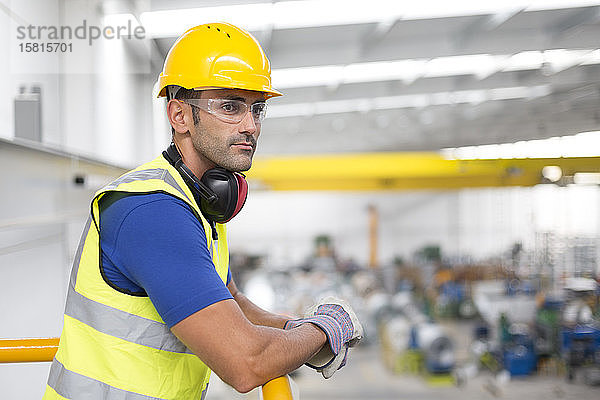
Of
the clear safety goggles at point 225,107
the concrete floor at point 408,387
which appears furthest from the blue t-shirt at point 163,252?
the concrete floor at point 408,387

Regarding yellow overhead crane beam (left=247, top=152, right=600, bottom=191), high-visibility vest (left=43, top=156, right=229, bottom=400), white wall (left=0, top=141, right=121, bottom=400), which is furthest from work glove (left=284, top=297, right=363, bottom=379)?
yellow overhead crane beam (left=247, top=152, right=600, bottom=191)

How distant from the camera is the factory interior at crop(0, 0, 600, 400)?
3471 mm

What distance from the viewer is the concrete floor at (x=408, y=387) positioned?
23.6 feet

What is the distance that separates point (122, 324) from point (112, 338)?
4 centimetres

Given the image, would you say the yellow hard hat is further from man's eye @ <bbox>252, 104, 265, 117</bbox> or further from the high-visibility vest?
the high-visibility vest

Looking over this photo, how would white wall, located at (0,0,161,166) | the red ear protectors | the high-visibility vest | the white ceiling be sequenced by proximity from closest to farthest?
the high-visibility vest < the red ear protectors < white wall, located at (0,0,161,166) < the white ceiling

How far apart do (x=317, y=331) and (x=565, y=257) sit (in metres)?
6.10

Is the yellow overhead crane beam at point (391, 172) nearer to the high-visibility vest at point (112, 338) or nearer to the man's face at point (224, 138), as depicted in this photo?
the man's face at point (224, 138)

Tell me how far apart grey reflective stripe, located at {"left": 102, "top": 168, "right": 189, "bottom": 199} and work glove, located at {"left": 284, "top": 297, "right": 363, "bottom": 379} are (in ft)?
1.43

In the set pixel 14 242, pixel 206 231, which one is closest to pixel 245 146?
pixel 206 231

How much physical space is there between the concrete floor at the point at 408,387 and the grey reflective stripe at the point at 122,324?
564 cm

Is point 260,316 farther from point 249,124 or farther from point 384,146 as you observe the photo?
point 384,146

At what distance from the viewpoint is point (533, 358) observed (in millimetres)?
7793

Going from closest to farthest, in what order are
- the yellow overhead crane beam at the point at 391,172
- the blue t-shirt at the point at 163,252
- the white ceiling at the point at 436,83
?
1. the blue t-shirt at the point at 163,252
2. the white ceiling at the point at 436,83
3. the yellow overhead crane beam at the point at 391,172
